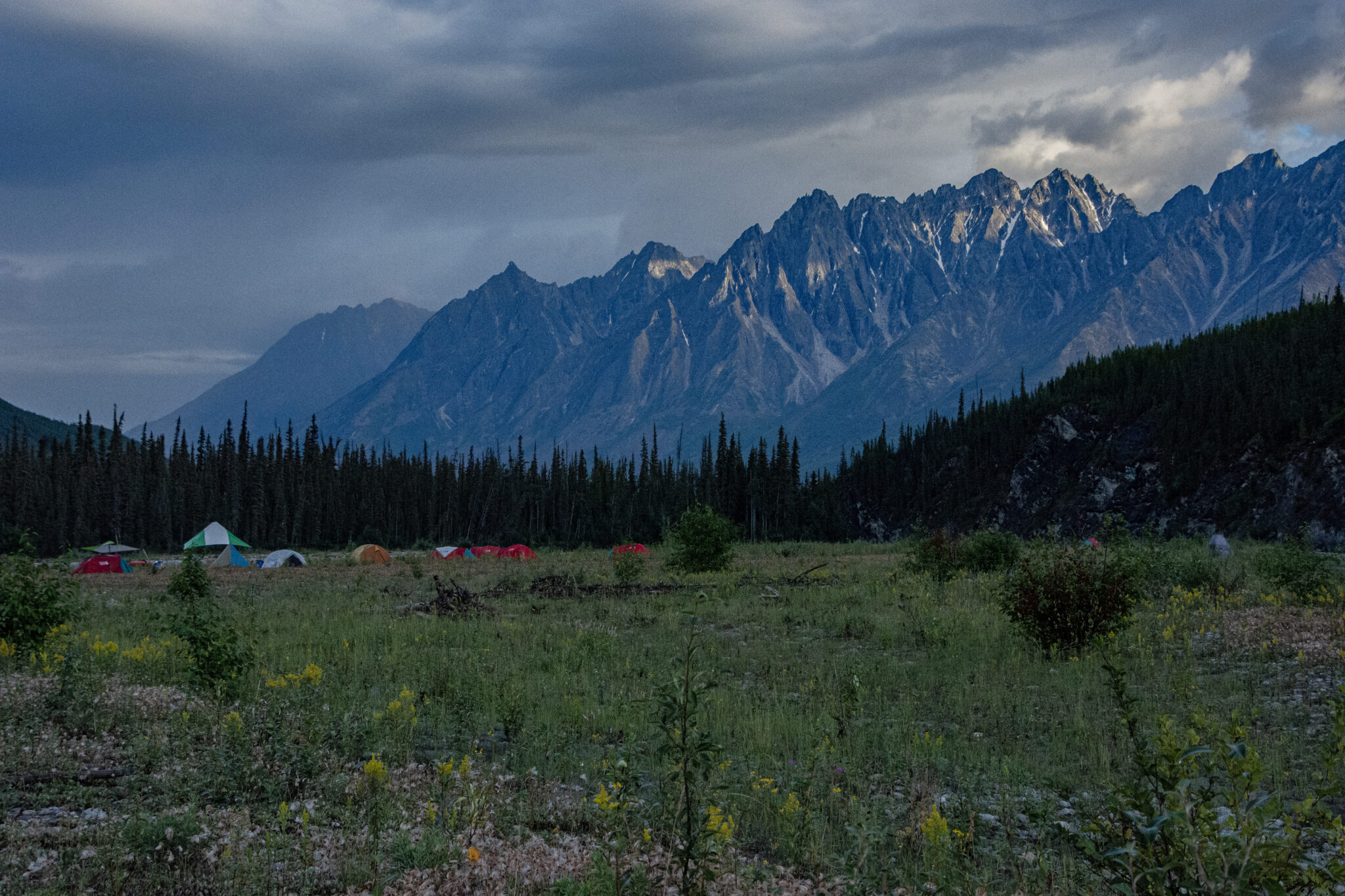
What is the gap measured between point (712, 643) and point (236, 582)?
1168 inches

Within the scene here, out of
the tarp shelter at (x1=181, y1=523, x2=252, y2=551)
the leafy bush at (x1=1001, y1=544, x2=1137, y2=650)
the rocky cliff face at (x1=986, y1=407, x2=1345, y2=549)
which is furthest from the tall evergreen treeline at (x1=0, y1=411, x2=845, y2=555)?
the leafy bush at (x1=1001, y1=544, x2=1137, y2=650)

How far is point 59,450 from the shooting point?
112 m

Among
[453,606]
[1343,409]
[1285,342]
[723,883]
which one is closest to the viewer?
[723,883]

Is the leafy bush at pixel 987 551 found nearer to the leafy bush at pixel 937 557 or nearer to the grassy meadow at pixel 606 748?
the leafy bush at pixel 937 557

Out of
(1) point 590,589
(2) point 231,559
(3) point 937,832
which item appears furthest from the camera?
(2) point 231,559

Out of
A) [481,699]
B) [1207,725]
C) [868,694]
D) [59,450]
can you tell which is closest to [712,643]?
[868,694]

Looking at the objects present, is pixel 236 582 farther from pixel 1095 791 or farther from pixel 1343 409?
pixel 1343 409

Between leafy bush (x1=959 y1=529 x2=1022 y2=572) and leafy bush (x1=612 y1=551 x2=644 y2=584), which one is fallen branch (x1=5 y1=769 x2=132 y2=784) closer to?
leafy bush (x1=612 y1=551 x2=644 y2=584)

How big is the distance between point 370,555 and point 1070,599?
50194 millimetres

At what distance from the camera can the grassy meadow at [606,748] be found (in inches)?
215

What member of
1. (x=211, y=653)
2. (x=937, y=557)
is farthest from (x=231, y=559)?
(x=211, y=653)

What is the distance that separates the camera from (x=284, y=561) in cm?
5469

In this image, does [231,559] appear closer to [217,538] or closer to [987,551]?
[217,538]

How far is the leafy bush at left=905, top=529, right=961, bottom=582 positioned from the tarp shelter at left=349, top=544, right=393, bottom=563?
Answer: 38.9 m
